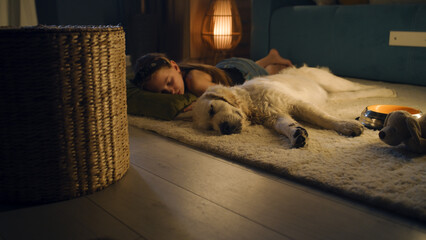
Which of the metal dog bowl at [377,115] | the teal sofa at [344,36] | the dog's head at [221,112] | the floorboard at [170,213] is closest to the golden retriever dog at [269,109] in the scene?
the dog's head at [221,112]

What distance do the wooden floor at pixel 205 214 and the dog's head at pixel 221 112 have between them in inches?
22.3

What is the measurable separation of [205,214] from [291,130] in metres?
0.90

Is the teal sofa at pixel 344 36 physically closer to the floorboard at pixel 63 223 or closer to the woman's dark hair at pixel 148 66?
the woman's dark hair at pixel 148 66

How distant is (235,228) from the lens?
1.18 m

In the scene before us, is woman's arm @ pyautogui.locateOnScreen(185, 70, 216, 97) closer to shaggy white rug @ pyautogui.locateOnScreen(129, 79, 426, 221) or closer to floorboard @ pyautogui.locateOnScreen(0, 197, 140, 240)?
shaggy white rug @ pyautogui.locateOnScreen(129, 79, 426, 221)

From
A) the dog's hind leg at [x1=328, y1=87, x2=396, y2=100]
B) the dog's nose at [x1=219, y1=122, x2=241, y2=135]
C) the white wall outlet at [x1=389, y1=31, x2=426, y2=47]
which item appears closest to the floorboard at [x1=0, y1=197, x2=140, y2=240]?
the dog's nose at [x1=219, y1=122, x2=241, y2=135]

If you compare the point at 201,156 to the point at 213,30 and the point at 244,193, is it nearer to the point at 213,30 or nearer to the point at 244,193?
the point at 244,193

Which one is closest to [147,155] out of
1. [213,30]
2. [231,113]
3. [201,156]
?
[201,156]

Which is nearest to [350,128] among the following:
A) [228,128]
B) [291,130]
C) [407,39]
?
[291,130]

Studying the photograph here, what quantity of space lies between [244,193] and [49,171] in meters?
0.76

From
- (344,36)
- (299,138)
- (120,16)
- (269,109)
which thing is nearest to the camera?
(299,138)

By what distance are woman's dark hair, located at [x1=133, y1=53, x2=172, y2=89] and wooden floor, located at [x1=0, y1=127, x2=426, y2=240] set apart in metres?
1.36

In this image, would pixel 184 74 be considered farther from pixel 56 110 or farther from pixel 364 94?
pixel 56 110

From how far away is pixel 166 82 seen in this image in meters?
2.86
